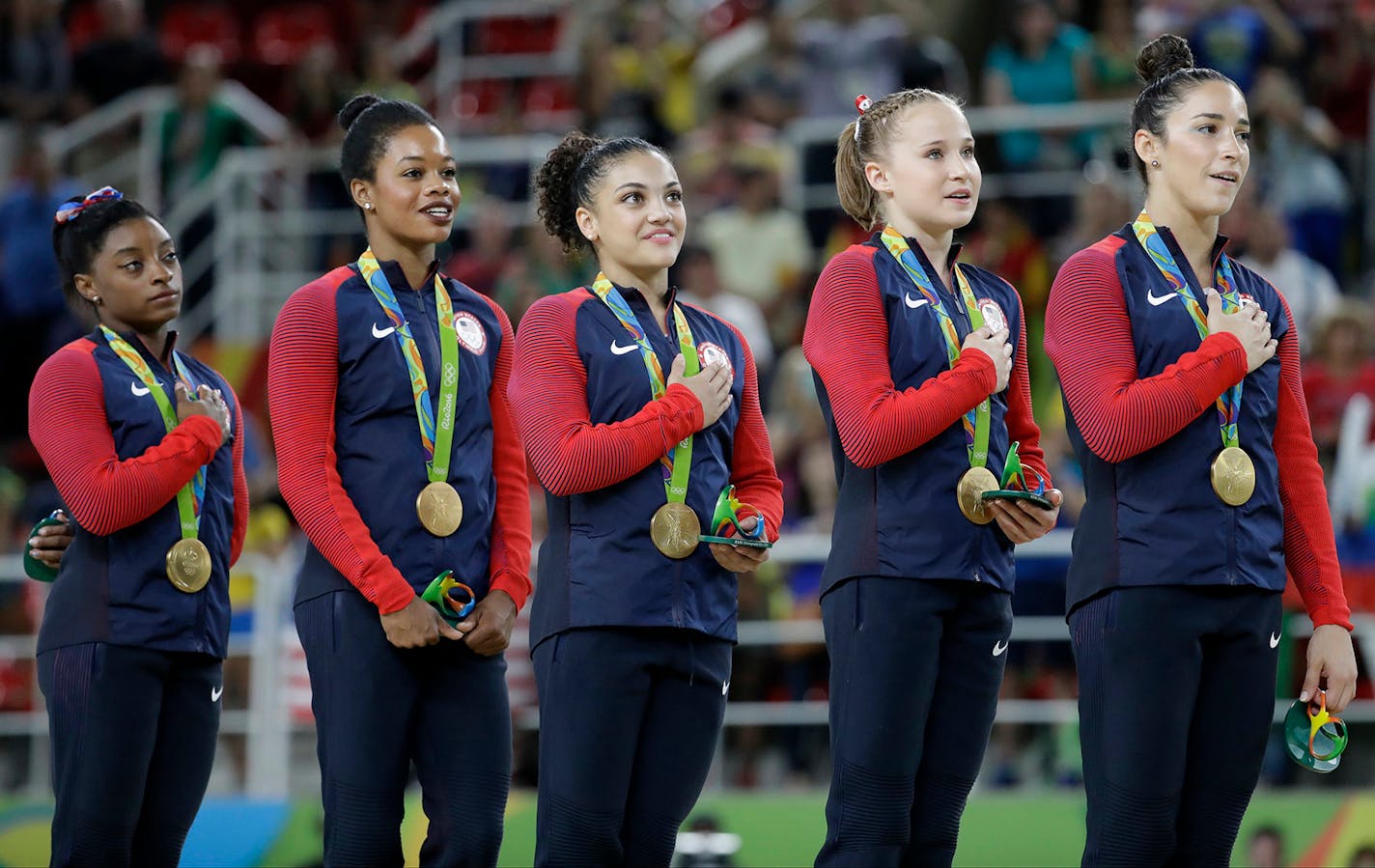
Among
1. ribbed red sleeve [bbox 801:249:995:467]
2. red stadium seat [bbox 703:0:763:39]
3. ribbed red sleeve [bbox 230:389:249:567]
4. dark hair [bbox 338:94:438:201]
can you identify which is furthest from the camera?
red stadium seat [bbox 703:0:763:39]

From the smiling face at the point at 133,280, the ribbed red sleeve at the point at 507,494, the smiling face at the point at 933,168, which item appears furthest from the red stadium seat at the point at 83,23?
the smiling face at the point at 933,168

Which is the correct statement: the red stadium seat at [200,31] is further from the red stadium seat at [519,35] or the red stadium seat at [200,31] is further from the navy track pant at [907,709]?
the navy track pant at [907,709]

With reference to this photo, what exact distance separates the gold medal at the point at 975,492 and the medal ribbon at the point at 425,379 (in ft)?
3.59

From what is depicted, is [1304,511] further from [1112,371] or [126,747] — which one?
[126,747]

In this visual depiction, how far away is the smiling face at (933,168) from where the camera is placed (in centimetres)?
405

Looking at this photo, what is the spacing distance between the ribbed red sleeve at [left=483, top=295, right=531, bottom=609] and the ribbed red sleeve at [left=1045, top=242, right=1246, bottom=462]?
1206mm

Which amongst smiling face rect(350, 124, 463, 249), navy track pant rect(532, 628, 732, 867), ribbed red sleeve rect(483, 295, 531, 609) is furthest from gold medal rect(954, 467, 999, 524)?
smiling face rect(350, 124, 463, 249)

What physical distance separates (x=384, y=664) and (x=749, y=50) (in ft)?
24.9

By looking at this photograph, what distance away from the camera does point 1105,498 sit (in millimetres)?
3855

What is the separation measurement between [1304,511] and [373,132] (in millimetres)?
2159

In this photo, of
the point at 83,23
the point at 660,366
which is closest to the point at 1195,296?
the point at 660,366

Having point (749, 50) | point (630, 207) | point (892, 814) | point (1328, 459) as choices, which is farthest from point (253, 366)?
point (892, 814)

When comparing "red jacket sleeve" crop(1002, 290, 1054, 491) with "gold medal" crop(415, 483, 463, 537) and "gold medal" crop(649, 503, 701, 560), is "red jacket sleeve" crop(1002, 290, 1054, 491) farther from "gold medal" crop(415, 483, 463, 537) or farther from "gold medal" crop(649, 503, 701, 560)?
"gold medal" crop(415, 483, 463, 537)

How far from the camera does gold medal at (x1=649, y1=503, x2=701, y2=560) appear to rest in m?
3.93
